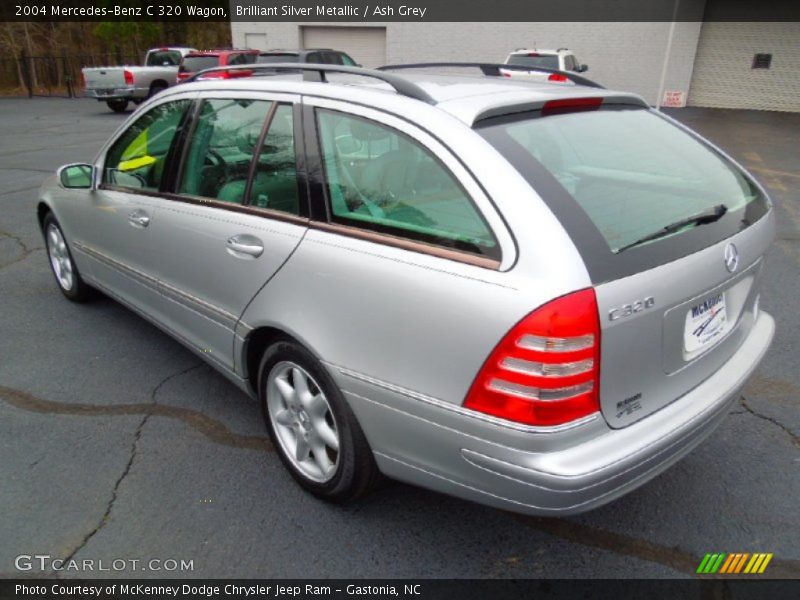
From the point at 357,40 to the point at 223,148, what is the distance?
2185cm

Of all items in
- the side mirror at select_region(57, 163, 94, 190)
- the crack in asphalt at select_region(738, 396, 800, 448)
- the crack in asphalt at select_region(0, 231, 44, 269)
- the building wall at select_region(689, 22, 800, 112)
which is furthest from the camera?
the building wall at select_region(689, 22, 800, 112)

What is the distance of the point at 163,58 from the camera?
1938 centimetres

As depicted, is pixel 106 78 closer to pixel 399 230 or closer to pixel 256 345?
pixel 256 345

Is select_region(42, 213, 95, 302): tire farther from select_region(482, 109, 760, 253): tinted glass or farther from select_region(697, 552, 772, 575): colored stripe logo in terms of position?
select_region(697, 552, 772, 575): colored stripe logo

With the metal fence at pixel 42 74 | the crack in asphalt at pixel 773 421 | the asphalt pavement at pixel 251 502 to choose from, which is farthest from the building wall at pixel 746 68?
the metal fence at pixel 42 74

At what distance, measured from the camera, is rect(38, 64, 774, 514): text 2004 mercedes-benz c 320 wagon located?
1737mm

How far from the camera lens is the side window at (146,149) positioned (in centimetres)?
314

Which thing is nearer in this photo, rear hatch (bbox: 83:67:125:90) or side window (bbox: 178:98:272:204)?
side window (bbox: 178:98:272:204)

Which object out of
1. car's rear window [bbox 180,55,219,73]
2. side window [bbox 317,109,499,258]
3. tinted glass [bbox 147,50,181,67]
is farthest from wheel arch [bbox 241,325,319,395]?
tinted glass [bbox 147,50,181,67]

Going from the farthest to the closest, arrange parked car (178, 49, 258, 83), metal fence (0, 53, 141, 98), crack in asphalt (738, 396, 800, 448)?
metal fence (0, 53, 141, 98)
parked car (178, 49, 258, 83)
crack in asphalt (738, 396, 800, 448)
